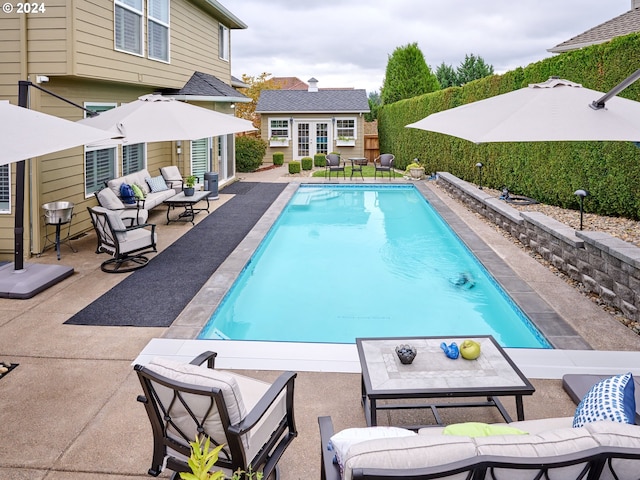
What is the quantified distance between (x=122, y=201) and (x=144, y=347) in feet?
19.6

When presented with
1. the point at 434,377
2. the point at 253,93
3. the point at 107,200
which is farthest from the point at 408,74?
the point at 434,377

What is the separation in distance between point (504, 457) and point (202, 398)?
1506 millimetres

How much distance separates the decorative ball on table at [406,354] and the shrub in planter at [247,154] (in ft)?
66.9

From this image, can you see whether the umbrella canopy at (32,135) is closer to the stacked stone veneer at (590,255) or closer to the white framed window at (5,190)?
the white framed window at (5,190)

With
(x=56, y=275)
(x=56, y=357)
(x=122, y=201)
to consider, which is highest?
(x=122, y=201)

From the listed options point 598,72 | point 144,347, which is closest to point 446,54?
point 598,72

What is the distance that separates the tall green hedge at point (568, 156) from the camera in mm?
8664

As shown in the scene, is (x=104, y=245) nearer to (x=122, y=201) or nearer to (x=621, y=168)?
(x=122, y=201)

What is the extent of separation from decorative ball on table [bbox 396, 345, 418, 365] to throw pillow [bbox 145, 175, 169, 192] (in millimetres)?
9750

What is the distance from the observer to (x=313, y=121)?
93.8ft

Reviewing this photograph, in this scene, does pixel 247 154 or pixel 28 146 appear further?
pixel 247 154

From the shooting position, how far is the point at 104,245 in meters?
8.34

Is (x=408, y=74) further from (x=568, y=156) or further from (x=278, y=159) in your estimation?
(x=568, y=156)

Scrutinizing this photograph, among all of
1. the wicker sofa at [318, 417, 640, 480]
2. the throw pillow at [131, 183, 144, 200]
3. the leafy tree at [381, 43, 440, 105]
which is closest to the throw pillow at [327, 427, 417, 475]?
the wicker sofa at [318, 417, 640, 480]
